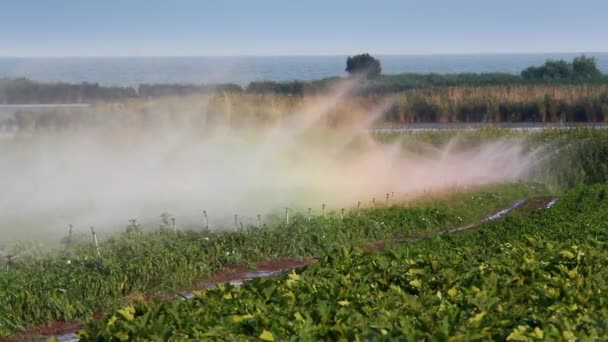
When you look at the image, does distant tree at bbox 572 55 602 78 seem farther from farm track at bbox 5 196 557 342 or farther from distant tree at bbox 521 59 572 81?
farm track at bbox 5 196 557 342

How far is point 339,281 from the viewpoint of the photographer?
969 centimetres

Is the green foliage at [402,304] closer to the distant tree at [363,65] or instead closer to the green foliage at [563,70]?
the distant tree at [363,65]

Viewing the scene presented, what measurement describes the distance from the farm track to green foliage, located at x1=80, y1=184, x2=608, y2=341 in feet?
3.02

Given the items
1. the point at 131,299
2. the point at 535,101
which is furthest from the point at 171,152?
the point at 535,101

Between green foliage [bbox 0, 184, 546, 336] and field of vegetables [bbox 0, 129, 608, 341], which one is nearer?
field of vegetables [bbox 0, 129, 608, 341]

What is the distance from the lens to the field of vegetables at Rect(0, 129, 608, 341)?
26.2ft

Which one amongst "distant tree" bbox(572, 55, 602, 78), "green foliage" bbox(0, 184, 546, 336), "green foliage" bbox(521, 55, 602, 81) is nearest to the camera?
"green foliage" bbox(0, 184, 546, 336)

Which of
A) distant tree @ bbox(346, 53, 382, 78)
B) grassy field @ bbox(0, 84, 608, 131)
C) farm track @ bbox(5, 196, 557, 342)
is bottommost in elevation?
farm track @ bbox(5, 196, 557, 342)

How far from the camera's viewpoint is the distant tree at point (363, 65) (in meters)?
64.6

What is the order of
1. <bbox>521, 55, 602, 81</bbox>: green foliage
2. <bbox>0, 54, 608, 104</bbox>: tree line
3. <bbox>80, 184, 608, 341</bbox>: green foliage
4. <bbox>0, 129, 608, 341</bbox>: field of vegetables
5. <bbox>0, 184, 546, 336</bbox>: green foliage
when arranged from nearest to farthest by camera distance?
<bbox>80, 184, 608, 341</bbox>: green foliage < <bbox>0, 129, 608, 341</bbox>: field of vegetables < <bbox>0, 184, 546, 336</bbox>: green foliage < <bbox>0, 54, 608, 104</bbox>: tree line < <bbox>521, 55, 602, 81</bbox>: green foliage

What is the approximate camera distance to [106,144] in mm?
34969

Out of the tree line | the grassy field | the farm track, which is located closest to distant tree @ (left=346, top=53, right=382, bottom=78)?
the tree line

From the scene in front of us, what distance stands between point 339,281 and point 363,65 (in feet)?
187

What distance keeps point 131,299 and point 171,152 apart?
16.7 metres
